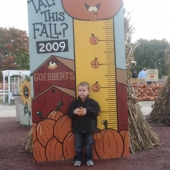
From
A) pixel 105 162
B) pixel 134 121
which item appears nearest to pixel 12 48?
pixel 134 121

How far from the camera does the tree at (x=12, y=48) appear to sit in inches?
1244

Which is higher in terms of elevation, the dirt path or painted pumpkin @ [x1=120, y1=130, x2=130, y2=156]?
painted pumpkin @ [x1=120, y1=130, x2=130, y2=156]

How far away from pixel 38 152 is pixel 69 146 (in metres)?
0.44

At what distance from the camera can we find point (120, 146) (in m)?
4.92

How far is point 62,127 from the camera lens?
485 cm

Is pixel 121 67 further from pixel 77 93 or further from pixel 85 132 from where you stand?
pixel 85 132

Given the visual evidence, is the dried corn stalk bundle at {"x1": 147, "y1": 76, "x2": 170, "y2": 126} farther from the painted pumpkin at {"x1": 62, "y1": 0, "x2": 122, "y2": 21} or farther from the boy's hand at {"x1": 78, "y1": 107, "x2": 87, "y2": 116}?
the boy's hand at {"x1": 78, "y1": 107, "x2": 87, "y2": 116}

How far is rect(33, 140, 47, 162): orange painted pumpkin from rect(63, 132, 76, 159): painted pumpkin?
0.99 ft

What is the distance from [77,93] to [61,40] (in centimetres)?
77

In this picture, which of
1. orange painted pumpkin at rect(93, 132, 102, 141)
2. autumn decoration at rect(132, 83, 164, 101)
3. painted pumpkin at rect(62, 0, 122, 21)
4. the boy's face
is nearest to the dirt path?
orange painted pumpkin at rect(93, 132, 102, 141)

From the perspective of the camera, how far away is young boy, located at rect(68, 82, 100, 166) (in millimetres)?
4625

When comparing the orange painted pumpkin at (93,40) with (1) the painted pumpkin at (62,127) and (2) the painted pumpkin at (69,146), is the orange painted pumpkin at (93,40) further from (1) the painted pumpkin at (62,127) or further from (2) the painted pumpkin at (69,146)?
(2) the painted pumpkin at (69,146)

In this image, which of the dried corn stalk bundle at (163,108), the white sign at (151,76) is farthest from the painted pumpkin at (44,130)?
the white sign at (151,76)

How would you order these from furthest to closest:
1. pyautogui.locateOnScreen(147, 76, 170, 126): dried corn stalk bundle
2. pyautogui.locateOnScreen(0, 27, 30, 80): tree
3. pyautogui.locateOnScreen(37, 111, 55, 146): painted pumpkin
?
1. pyautogui.locateOnScreen(0, 27, 30, 80): tree
2. pyautogui.locateOnScreen(147, 76, 170, 126): dried corn stalk bundle
3. pyautogui.locateOnScreen(37, 111, 55, 146): painted pumpkin
